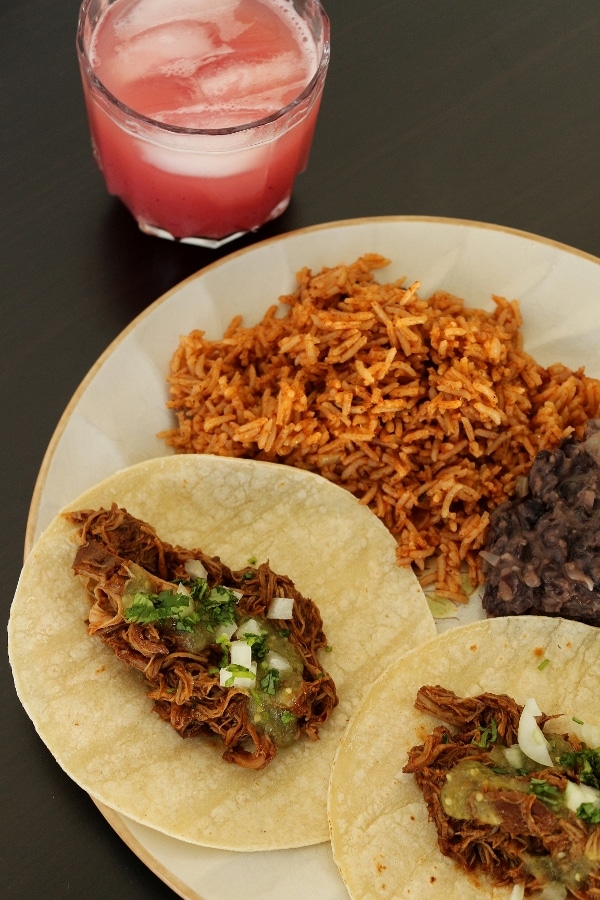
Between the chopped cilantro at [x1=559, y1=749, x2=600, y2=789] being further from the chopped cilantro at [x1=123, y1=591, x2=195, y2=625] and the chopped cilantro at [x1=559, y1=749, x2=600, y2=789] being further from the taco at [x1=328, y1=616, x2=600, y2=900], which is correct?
the chopped cilantro at [x1=123, y1=591, x2=195, y2=625]

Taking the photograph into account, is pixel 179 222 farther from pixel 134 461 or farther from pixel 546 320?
pixel 546 320

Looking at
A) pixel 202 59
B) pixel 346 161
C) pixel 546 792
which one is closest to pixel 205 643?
pixel 546 792

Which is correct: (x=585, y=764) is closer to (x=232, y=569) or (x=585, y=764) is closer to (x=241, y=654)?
(x=241, y=654)

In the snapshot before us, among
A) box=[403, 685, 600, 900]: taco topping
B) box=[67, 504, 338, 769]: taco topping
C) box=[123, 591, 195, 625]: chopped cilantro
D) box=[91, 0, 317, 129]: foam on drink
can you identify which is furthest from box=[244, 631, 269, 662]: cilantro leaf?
box=[91, 0, 317, 129]: foam on drink

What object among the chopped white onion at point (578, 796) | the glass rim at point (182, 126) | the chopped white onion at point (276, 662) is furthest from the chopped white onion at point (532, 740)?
the glass rim at point (182, 126)

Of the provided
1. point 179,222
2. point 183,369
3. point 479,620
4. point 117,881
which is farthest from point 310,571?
point 179,222
